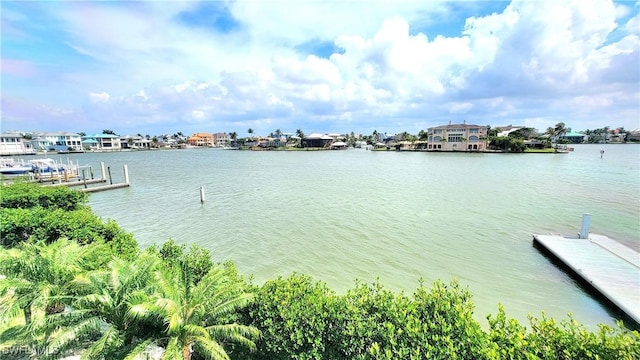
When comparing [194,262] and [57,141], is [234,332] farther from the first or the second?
[57,141]

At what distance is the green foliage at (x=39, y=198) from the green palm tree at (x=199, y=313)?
43.1 feet

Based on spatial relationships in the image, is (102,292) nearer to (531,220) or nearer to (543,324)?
(543,324)

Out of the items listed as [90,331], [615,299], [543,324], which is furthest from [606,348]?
[615,299]

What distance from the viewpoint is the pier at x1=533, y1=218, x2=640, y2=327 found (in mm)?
8945

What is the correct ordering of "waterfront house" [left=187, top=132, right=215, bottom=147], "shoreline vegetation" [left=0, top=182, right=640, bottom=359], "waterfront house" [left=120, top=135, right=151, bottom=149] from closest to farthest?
"shoreline vegetation" [left=0, top=182, right=640, bottom=359] → "waterfront house" [left=120, top=135, right=151, bottom=149] → "waterfront house" [left=187, top=132, right=215, bottom=147]

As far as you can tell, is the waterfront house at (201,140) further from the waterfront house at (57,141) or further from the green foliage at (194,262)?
the green foliage at (194,262)

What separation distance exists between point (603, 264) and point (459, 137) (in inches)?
3693

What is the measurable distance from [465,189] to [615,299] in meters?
21.1

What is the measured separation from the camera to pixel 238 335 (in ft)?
15.1

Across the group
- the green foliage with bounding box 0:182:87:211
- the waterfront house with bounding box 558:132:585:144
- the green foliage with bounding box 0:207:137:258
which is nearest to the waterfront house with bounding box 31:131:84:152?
the green foliage with bounding box 0:182:87:211

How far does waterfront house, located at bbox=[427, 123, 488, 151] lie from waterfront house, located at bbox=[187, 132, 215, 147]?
143 metres

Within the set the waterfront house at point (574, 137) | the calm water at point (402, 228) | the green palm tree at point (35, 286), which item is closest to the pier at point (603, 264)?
the calm water at point (402, 228)

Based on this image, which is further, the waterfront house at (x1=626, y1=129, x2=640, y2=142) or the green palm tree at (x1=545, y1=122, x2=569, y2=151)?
the waterfront house at (x1=626, y1=129, x2=640, y2=142)

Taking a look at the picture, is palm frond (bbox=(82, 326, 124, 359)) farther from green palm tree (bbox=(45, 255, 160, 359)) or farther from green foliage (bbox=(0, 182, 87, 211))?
green foliage (bbox=(0, 182, 87, 211))
